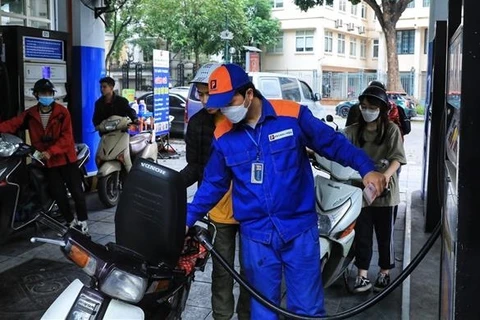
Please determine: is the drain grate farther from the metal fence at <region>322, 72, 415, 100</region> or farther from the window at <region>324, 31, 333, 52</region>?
the window at <region>324, 31, 333, 52</region>

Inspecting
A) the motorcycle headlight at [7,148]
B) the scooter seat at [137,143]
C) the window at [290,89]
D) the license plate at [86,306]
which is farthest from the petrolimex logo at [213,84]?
the window at [290,89]

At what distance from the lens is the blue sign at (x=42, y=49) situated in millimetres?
6766

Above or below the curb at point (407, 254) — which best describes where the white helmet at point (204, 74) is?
above

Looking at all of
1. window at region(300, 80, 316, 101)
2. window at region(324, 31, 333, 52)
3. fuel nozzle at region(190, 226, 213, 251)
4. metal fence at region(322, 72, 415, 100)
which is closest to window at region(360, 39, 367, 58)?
window at region(324, 31, 333, 52)

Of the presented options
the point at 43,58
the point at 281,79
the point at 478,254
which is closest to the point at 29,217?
the point at 43,58

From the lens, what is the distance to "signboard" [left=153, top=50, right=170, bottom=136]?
11570mm

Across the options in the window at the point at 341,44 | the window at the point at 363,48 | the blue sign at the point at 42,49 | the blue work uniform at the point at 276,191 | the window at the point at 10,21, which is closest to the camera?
the blue work uniform at the point at 276,191

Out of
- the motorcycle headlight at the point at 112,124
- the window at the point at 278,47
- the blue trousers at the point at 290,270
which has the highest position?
the window at the point at 278,47

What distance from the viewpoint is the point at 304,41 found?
1474 inches

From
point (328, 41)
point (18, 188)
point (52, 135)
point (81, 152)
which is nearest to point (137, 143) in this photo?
point (81, 152)

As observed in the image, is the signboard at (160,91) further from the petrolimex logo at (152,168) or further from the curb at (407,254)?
the petrolimex logo at (152,168)

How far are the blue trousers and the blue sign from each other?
16.3 ft

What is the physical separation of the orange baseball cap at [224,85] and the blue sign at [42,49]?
15.9 ft

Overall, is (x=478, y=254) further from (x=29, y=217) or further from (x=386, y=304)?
(x=29, y=217)
